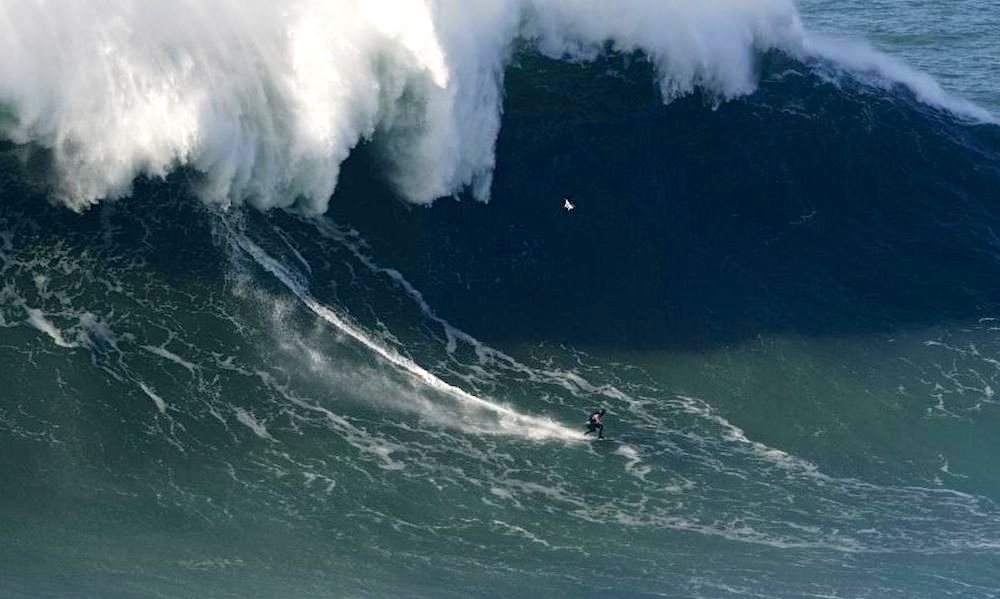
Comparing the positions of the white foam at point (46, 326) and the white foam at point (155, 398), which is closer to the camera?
the white foam at point (155, 398)

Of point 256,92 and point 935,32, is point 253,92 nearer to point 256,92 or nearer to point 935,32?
point 256,92

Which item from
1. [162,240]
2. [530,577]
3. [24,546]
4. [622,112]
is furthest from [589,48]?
[24,546]

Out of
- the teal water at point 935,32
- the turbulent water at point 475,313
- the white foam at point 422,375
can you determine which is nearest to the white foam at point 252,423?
the turbulent water at point 475,313

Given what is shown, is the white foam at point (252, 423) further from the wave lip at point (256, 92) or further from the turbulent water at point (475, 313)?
the wave lip at point (256, 92)

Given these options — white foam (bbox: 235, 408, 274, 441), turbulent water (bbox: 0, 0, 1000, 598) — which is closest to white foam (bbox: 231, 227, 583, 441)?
turbulent water (bbox: 0, 0, 1000, 598)

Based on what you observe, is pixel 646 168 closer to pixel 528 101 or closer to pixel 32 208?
pixel 528 101

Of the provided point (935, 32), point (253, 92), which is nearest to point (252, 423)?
point (253, 92)

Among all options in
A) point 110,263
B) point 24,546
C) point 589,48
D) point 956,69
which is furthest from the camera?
point 956,69
